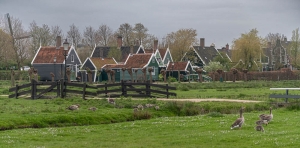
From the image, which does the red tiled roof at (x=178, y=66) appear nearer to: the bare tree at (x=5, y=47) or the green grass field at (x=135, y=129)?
the bare tree at (x=5, y=47)

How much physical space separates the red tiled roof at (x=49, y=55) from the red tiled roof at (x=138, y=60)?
445 inches

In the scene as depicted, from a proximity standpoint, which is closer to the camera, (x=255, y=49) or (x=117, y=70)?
(x=117, y=70)

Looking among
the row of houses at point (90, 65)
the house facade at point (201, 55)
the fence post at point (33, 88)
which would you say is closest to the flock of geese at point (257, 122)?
the fence post at point (33, 88)

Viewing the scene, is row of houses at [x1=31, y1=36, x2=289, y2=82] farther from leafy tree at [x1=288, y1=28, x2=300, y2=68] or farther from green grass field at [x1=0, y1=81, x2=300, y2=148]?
green grass field at [x1=0, y1=81, x2=300, y2=148]

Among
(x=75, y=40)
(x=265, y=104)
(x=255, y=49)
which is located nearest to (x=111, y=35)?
(x=75, y=40)

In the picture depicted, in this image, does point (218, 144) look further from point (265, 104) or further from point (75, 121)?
point (265, 104)

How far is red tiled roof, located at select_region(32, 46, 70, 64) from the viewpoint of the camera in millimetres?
74625

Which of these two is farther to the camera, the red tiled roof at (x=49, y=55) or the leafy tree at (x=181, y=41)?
the leafy tree at (x=181, y=41)

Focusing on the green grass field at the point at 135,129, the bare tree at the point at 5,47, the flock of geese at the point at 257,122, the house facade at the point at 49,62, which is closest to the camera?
the green grass field at the point at 135,129

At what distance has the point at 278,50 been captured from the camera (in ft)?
364

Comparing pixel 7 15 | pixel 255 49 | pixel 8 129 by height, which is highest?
pixel 7 15

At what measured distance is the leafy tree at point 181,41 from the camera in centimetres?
9112

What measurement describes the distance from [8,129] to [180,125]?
24.1 feet

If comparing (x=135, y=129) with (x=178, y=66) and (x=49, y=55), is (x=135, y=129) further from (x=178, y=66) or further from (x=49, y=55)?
(x=178, y=66)
